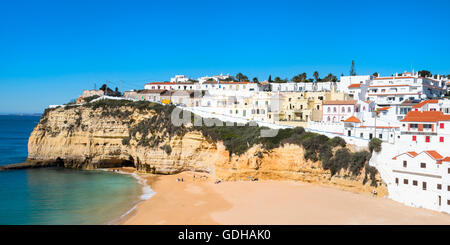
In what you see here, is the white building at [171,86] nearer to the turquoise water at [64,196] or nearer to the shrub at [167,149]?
the shrub at [167,149]

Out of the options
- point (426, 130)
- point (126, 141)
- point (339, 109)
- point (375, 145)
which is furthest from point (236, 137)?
point (426, 130)

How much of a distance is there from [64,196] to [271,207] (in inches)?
737

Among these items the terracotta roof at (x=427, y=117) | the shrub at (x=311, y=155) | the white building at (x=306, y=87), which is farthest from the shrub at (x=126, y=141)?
the terracotta roof at (x=427, y=117)

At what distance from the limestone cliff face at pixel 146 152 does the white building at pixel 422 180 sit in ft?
5.02

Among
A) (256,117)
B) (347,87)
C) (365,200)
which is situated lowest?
(365,200)

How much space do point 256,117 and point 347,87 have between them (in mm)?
15812

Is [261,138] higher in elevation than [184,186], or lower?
higher

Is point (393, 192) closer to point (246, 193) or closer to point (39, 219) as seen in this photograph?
point (246, 193)

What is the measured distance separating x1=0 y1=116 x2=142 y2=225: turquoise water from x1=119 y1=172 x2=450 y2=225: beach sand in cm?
259

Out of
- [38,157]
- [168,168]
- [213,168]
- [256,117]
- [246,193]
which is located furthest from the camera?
[38,157]

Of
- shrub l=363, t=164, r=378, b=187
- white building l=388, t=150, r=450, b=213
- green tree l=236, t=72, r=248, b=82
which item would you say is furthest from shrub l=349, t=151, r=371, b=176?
green tree l=236, t=72, r=248, b=82

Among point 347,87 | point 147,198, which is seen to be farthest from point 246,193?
point 347,87

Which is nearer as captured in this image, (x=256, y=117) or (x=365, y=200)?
(x=365, y=200)

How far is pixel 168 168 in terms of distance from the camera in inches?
1521
